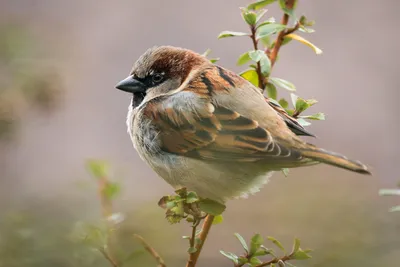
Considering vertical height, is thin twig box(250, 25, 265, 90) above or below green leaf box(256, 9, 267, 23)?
below

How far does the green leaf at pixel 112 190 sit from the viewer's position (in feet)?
7.77

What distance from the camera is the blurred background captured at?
A: 213cm

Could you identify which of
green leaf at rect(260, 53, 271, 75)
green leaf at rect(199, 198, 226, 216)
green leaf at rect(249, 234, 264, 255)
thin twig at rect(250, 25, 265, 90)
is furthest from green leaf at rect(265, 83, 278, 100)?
green leaf at rect(249, 234, 264, 255)

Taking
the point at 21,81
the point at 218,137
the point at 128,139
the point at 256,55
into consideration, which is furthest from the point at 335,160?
the point at 128,139

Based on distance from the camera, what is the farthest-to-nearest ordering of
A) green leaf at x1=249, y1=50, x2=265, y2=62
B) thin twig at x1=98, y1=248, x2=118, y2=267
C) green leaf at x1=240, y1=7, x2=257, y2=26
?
green leaf at x1=240, y1=7, x2=257, y2=26
green leaf at x1=249, y1=50, x2=265, y2=62
thin twig at x1=98, y1=248, x2=118, y2=267

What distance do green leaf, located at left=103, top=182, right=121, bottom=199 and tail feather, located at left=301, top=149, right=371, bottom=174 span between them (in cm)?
62

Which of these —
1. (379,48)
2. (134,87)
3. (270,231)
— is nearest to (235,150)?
(134,87)

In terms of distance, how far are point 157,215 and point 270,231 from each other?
1.76 m

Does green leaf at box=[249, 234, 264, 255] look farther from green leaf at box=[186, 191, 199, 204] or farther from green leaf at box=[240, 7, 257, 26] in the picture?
green leaf at box=[240, 7, 257, 26]

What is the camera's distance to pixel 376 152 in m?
6.27

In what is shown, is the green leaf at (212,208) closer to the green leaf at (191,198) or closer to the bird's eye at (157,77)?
the green leaf at (191,198)

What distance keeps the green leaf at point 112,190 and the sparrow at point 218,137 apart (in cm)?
35

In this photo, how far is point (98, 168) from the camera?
247 cm

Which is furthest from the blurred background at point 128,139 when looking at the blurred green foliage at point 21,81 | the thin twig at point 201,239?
the thin twig at point 201,239
